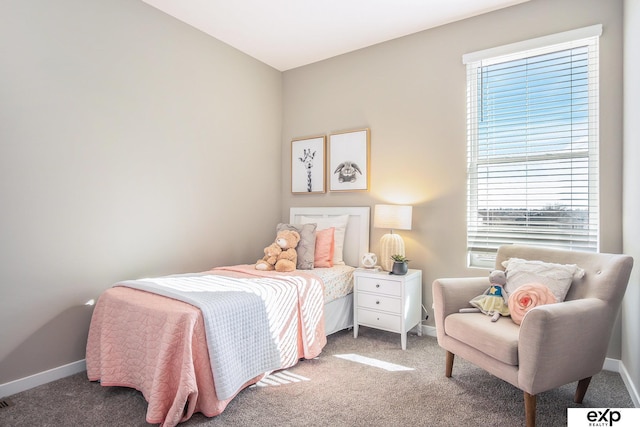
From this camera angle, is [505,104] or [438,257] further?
[438,257]

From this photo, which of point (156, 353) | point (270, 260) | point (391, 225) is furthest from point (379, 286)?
point (156, 353)

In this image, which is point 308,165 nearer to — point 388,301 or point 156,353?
point 388,301

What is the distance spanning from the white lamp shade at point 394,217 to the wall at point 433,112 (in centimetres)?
26

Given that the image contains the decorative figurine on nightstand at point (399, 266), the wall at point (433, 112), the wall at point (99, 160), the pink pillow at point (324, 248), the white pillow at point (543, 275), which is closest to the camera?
the white pillow at point (543, 275)

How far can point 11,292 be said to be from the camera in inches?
87.0

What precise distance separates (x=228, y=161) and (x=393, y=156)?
5.38 ft

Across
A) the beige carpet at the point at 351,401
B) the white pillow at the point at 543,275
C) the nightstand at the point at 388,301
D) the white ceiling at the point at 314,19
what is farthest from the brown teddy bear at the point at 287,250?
the white ceiling at the point at 314,19

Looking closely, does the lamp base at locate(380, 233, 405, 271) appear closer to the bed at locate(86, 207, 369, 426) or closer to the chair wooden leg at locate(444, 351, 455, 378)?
the bed at locate(86, 207, 369, 426)

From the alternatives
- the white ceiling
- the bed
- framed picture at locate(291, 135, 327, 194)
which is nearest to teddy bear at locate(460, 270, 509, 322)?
the bed

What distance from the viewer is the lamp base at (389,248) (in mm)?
3197

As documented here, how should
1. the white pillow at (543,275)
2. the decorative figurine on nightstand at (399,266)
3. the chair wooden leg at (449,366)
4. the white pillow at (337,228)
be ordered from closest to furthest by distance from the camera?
the white pillow at (543,275) < the chair wooden leg at (449,366) < the decorative figurine on nightstand at (399,266) < the white pillow at (337,228)

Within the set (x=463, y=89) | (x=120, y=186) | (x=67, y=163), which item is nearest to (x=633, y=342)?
(x=463, y=89)

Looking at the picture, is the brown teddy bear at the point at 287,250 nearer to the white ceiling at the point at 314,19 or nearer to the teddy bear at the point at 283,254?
the teddy bear at the point at 283,254

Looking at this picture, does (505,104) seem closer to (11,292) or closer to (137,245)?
(137,245)
